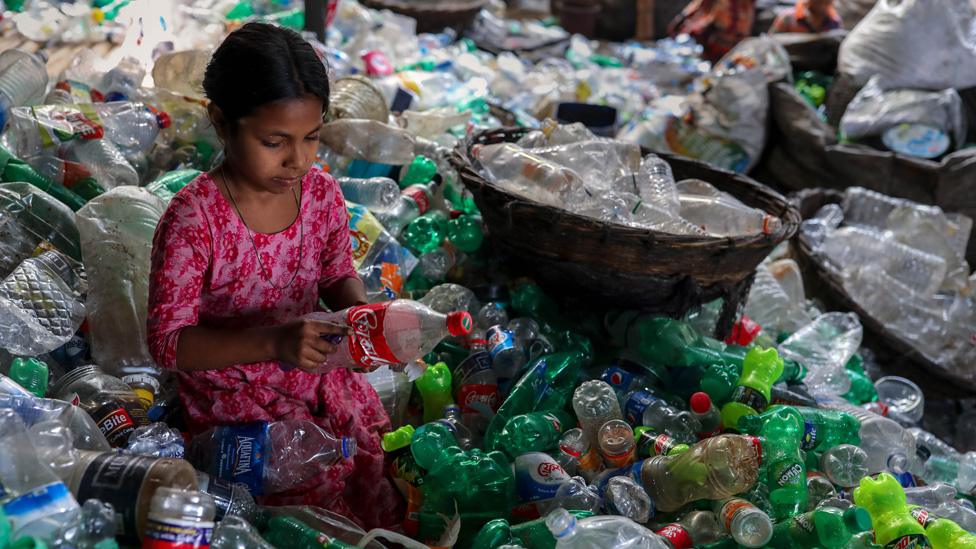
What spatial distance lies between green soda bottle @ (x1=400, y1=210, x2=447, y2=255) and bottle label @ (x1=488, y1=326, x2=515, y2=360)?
541 mm

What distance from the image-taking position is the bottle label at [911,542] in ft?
5.85

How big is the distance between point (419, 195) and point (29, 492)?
1.92m

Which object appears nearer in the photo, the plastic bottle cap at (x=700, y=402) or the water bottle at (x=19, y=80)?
the plastic bottle cap at (x=700, y=402)

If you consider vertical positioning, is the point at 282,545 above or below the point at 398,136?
below

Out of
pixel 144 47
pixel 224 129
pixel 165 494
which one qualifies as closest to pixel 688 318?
pixel 224 129

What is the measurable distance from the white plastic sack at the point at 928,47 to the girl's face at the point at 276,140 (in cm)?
435

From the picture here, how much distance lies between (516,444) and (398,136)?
1447 millimetres

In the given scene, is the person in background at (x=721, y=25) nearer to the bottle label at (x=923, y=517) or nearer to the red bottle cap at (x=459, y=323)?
the bottle label at (x=923, y=517)

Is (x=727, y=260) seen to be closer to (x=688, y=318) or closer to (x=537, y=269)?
(x=688, y=318)

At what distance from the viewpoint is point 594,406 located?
2.26 meters

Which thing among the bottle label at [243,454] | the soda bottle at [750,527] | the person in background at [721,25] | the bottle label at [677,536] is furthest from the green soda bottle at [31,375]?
the person in background at [721,25]

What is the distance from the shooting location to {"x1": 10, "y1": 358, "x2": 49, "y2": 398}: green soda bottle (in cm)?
191

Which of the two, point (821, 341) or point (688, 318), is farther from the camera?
point (821, 341)

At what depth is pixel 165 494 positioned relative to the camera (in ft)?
4.47
